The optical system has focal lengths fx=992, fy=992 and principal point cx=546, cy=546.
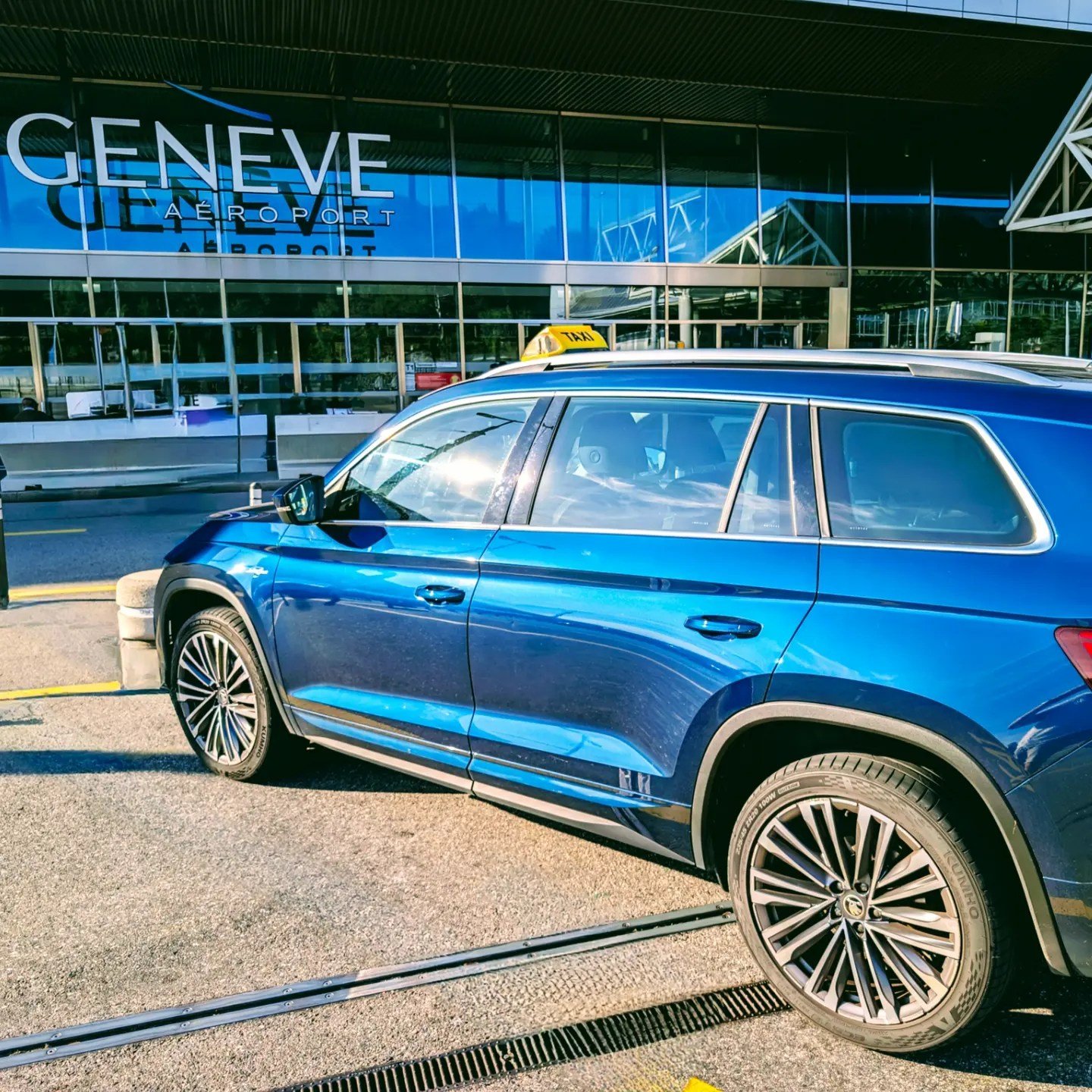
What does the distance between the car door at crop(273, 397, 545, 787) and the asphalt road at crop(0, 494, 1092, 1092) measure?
427mm

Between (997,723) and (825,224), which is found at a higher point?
(825,224)

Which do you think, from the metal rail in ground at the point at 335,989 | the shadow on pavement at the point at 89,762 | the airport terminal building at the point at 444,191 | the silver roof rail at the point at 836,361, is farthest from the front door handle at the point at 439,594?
the airport terminal building at the point at 444,191

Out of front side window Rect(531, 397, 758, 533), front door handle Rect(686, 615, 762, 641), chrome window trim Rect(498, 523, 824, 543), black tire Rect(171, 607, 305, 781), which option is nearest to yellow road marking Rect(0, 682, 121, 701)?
black tire Rect(171, 607, 305, 781)

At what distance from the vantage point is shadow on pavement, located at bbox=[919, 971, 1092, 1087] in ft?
8.17

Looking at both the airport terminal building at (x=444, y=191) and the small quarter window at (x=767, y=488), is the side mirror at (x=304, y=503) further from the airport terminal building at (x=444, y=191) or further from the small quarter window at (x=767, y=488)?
the airport terminal building at (x=444, y=191)

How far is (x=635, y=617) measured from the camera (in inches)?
114

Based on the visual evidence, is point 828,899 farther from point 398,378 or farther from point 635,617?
point 398,378

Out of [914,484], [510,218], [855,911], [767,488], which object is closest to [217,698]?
[767,488]

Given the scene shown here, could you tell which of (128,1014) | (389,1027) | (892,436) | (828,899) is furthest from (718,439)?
(128,1014)

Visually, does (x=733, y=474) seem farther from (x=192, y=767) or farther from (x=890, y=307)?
(x=890, y=307)

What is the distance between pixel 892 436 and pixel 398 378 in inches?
790

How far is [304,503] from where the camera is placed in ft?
12.8

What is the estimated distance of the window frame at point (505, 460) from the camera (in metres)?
3.45

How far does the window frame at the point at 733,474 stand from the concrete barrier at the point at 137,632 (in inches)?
111
